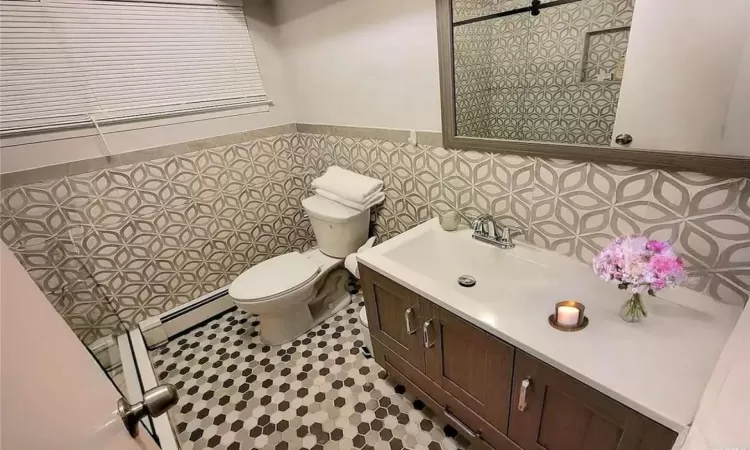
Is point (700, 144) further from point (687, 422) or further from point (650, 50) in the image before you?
point (687, 422)

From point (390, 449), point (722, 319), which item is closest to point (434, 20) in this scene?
point (722, 319)

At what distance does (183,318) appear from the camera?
2.15 meters

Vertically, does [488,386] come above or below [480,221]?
below

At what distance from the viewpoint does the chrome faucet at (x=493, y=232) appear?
1377 millimetres

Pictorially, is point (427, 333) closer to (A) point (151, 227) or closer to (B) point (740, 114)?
(B) point (740, 114)

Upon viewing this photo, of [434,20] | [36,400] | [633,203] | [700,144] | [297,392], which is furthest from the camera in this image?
[297,392]

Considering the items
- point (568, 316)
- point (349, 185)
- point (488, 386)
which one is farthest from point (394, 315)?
point (349, 185)

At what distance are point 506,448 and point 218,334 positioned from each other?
1771mm

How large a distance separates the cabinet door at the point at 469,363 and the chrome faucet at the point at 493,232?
442 millimetres

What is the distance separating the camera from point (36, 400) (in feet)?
1.21

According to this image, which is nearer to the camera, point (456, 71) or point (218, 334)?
point (456, 71)

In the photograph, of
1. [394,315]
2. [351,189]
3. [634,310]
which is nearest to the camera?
[634,310]

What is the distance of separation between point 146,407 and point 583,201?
1333 mm

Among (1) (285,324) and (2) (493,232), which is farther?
(1) (285,324)
